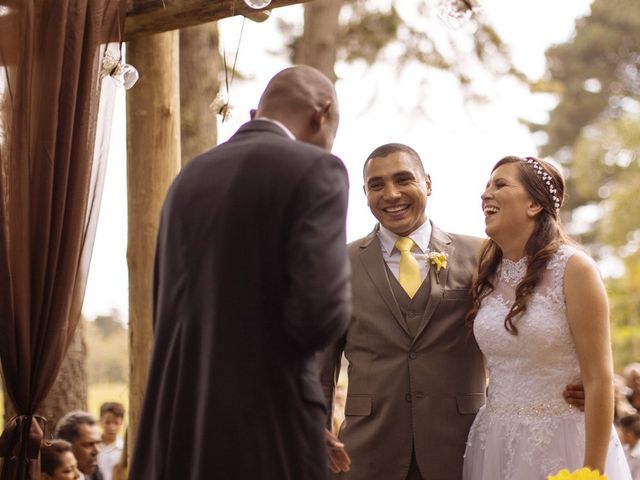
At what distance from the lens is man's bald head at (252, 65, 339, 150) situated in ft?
10.1

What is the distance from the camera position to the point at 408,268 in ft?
14.8

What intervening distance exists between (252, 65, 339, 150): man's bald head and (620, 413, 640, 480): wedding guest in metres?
4.67

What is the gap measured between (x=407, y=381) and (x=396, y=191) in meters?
0.86

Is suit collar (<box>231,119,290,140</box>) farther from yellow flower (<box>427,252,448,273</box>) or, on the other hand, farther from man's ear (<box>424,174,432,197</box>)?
man's ear (<box>424,174,432,197</box>)

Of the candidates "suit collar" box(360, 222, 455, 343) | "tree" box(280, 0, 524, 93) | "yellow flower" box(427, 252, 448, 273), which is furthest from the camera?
"tree" box(280, 0, 524, 93)

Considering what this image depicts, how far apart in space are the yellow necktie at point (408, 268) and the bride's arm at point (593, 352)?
0.72 m

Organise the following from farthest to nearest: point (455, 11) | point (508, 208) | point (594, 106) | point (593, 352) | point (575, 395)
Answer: point (594, 106) → point (455, 11) → point (508, 208) → point (575, 395) → point (593, 352)

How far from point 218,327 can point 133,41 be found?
3346 mm

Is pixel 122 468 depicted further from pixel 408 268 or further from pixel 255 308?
pixel 255 308

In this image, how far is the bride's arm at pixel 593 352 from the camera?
3.90m

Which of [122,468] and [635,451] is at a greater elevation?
[635,451]

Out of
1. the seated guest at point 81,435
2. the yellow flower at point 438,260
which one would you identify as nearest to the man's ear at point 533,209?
the yellow flower at point 438,260

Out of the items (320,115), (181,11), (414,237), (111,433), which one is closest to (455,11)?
(181,11)

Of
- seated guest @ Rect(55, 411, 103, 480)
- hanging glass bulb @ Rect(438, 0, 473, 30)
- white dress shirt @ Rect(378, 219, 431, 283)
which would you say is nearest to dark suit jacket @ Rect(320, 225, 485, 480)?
white dress shirt @ Rect(378, 219, 431, 283)
